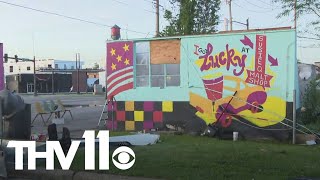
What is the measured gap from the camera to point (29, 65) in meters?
117

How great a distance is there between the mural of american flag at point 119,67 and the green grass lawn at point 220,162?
14.7ft

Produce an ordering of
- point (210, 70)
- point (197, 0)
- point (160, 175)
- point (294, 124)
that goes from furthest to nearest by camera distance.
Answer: point (197, 0) → point (210, 70) → point (294, 124) → point (160, 175)

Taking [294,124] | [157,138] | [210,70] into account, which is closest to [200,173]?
[157,138]

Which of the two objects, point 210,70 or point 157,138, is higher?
point 210,70

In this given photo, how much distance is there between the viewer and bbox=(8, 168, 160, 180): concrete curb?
7.87 metres

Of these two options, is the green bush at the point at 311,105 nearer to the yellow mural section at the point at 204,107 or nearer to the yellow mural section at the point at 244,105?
the yellow mural section at the point at 244,105

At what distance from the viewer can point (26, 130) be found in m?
10.6

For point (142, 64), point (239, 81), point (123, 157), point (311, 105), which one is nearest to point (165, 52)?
point (142, 64)

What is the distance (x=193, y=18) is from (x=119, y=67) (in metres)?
11.1

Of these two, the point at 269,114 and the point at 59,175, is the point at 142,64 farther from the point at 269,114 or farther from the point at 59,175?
the point at 59,175

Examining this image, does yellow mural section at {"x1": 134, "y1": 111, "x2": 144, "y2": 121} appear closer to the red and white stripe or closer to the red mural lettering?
the red and white stripe

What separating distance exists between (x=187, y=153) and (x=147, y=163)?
4.50 feet

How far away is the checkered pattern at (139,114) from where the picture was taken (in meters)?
14.6

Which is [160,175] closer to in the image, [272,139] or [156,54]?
[272,139]
